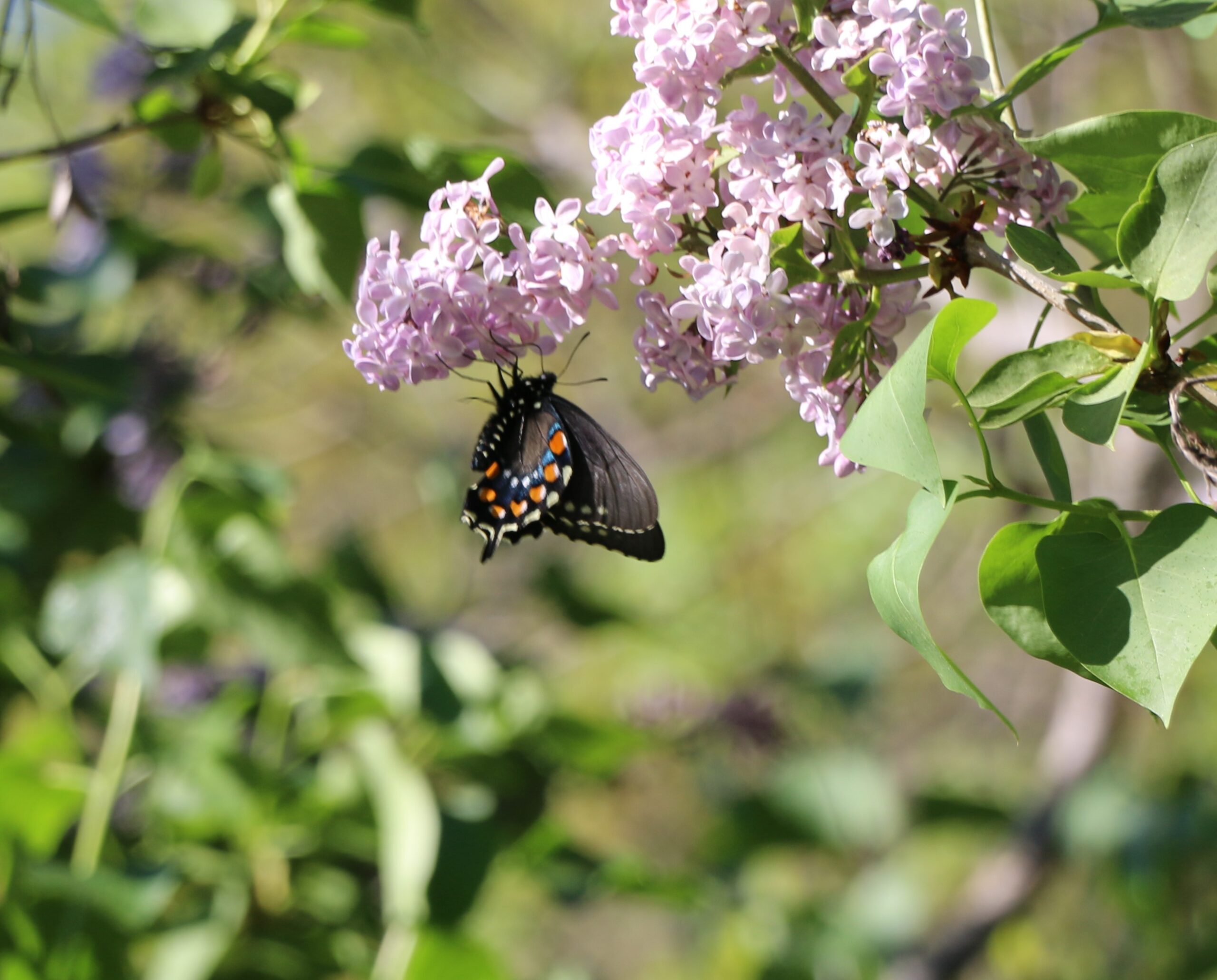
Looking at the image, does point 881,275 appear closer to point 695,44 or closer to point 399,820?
point 695,44

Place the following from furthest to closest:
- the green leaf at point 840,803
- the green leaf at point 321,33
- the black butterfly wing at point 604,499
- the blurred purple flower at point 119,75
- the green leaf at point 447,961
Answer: the blurred purple flower at point 119,75 → the green leaf at point 840,803 → the green leaf at point 447,961 → the green leaf at point 321,33 → the black butterfly wing at point 604,499

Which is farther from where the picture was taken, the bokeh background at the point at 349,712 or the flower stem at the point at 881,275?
the bokeh background at the point at 349,712

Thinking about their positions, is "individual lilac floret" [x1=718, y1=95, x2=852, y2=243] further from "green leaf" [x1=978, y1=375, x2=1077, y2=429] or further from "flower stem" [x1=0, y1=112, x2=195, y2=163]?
"flower stem" [x1=0, y1=112, x2=195, y2=163]

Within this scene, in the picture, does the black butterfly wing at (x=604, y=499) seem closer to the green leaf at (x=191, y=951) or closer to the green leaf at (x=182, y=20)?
the green leaf at (x=182, y=20)

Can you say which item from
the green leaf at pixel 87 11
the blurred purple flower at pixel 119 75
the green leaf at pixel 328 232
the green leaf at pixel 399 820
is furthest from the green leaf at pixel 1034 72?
the blurred purple flower at pixel 119 75

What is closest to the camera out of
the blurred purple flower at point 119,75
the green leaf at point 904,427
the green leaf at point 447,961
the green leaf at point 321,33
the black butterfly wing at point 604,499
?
the green leaf at point 904,427

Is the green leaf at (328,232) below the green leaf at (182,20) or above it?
below

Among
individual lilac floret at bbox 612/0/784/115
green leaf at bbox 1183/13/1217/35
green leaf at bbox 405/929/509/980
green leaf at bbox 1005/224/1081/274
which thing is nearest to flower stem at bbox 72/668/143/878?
green leaf at bbox 405/929/509/980
